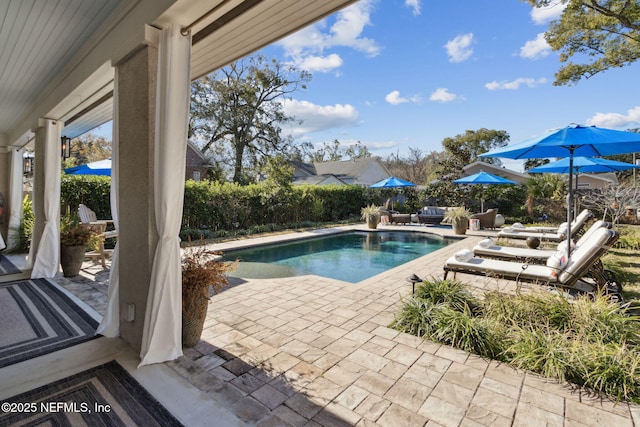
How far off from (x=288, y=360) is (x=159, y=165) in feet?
6.88

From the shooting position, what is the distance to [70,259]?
18.8ft

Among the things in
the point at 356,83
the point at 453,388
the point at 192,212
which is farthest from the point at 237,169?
the point at 453,388

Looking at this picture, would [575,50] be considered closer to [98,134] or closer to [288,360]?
[288,360]

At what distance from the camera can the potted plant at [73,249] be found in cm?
574

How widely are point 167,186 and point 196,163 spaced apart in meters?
22.6

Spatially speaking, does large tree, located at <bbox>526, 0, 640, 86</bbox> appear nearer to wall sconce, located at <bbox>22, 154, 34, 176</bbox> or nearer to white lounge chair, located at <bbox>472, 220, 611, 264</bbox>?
white lounge chair, located at <bbox>472, 220, 611, 264</bbox>

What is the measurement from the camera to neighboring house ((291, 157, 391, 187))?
2909 centimetres

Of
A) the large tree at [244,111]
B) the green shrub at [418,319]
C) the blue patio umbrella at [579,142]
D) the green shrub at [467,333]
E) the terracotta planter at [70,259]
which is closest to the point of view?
the green shrub at [467,333]

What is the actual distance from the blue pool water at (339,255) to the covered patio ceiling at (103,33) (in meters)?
4.42

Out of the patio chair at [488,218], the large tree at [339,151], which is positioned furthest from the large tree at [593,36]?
the large tree at [339,151]

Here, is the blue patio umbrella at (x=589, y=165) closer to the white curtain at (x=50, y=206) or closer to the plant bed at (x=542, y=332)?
the plant bed at (x=542, y=332)

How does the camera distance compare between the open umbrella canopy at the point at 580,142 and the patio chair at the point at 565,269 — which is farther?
the open umbrella canopy at the point at 580,142

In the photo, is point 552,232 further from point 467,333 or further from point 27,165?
point 27,165

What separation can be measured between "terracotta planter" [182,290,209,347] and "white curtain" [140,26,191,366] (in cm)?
27
